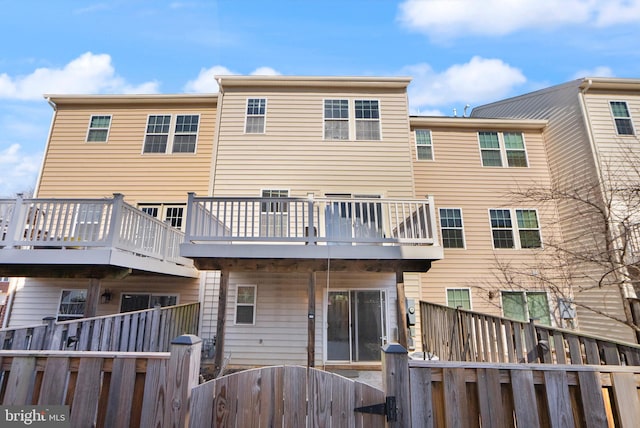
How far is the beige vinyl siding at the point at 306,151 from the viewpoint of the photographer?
28.5ft

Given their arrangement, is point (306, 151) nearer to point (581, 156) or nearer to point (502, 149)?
point (502, 149)

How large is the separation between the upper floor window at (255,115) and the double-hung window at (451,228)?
6.66m

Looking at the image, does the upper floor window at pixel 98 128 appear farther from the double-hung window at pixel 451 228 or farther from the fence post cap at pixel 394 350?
the double-hung window at pixel 451 228

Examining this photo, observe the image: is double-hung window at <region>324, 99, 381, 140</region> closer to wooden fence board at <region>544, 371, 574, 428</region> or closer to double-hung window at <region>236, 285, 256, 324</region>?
double-hung window at <region>236, 285, 256, 324</region>

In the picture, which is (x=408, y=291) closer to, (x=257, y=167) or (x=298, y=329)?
(x=298, y=329)

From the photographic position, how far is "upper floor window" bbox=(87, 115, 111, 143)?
947 centimetres

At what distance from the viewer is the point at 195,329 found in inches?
301

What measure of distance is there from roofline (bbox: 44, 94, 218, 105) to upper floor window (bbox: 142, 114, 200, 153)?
52 centimetres

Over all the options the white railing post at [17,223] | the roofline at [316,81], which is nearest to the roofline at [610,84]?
the roofline at [316,81]

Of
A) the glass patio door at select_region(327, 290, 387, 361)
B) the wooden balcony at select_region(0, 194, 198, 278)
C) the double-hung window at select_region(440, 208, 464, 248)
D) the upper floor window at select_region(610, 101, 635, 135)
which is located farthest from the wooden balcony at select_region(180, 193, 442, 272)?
the upper floor window at select_region(610, 101, 635, 135)

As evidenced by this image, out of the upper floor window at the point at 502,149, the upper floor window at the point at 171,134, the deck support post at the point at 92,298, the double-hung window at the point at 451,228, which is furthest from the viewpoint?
the upper floor window at the point at 502,149

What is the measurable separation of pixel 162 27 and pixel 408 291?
37.5 ft

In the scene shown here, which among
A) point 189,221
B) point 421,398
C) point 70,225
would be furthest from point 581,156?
point 70,225

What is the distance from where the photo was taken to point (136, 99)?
9656 mm
